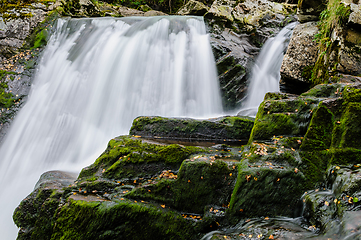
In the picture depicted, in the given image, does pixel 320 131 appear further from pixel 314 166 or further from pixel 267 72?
pixel 267 72

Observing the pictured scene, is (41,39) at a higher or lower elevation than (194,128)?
higher

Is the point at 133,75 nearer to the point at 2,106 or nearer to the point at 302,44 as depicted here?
the point at 2,106

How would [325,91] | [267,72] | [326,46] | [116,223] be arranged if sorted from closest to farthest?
[116,223]
[325,91]
[326,46]
[267,72]

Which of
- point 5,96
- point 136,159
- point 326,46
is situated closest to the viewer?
point 136,159

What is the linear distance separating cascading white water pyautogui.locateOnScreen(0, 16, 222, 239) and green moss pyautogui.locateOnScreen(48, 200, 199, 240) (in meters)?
2.83

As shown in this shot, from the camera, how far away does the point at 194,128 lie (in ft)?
18.5

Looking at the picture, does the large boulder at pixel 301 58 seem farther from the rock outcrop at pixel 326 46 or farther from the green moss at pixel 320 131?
the green moss at pixel 320 131

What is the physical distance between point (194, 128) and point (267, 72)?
463 centimetres

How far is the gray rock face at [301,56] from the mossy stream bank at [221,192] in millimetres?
3123

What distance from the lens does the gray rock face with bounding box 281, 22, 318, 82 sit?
6598mm

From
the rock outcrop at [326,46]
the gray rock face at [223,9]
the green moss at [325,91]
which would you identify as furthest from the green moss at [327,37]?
the gray rock face at [223,9]

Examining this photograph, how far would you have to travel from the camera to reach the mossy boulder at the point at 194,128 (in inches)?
217

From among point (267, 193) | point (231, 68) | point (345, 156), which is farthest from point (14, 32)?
point (345, 156)

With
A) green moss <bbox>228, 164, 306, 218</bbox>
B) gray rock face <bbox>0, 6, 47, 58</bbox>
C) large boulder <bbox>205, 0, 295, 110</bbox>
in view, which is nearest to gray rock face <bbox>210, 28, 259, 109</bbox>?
large boulder <bbox>205, 0, 295, 110</bbox>
